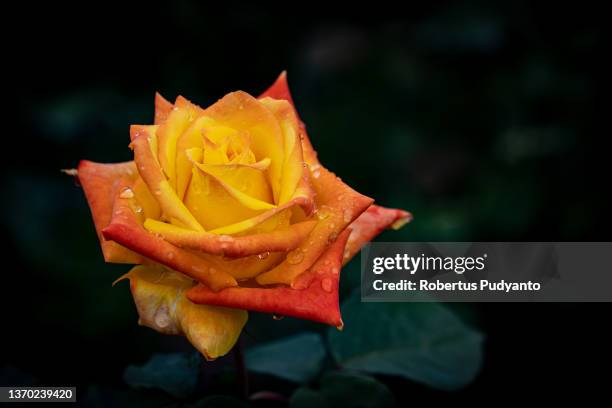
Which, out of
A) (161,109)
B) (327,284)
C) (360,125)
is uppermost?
(360,125)

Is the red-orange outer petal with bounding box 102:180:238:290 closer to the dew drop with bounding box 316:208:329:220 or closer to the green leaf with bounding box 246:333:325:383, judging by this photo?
the dew drop with bounding box 316:208:329:220

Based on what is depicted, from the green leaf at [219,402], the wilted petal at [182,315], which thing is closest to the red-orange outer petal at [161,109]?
the wilted petal at [182,315]

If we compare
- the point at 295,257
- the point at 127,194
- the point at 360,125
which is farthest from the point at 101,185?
the point at 360,125

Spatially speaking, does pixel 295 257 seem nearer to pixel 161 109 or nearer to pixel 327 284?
pixel 327 284

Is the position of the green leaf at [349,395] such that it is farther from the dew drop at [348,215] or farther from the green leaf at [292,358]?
the dew drop at [348,215]

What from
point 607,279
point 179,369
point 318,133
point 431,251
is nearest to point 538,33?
point 318,133

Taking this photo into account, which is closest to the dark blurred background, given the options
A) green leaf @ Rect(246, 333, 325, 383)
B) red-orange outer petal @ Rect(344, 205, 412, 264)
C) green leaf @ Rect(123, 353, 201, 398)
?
green leaf @ Rect(246, 333, 325, 383)
